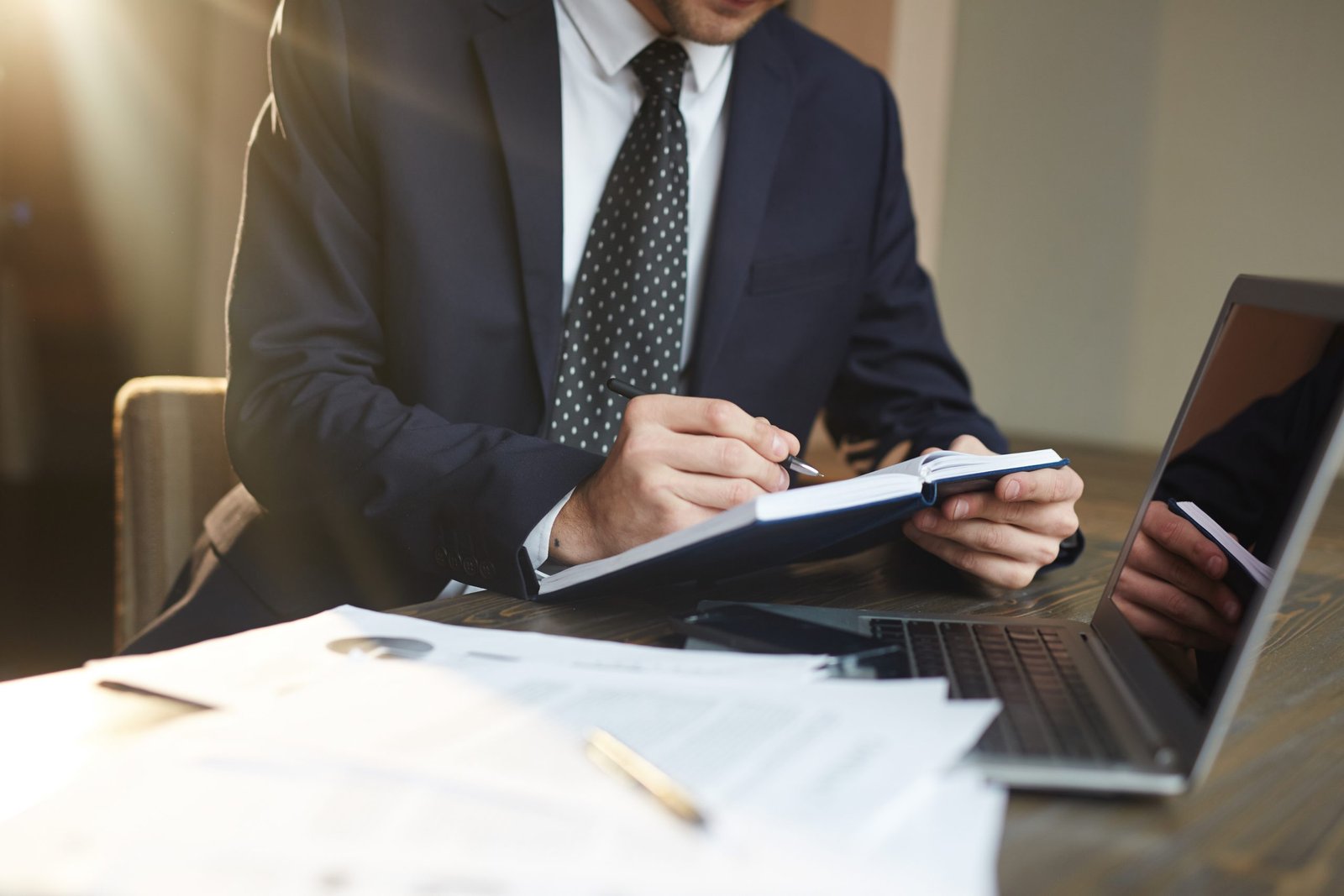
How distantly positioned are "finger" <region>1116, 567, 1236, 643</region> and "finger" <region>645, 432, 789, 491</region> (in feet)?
0.86

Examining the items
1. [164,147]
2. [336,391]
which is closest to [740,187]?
[336,391]

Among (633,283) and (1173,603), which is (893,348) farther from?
(1173,603)

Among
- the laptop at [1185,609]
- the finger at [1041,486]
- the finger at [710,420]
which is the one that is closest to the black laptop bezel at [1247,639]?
the laptop at [1185,609]

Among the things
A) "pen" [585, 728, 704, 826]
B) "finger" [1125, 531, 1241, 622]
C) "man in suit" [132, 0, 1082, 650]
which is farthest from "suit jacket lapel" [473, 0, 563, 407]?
"pen" [585, 728, 704, 826]

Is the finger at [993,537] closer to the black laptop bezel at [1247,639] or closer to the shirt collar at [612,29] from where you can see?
the black laptop bezel at [1247,639]

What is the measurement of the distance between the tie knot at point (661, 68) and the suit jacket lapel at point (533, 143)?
103 mm

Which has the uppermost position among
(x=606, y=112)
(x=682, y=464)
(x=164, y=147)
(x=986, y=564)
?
(x=606, y=112)

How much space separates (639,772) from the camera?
1.44 ft

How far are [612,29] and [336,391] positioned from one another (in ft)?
1.77

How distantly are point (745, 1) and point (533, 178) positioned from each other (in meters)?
0.32

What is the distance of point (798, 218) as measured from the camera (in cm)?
137

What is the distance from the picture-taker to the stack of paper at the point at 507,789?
378mm

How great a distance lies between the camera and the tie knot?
1234 mm

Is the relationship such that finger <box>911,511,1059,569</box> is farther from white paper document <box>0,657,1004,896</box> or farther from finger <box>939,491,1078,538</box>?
white paper document <box>0,657,1004,896</box>
